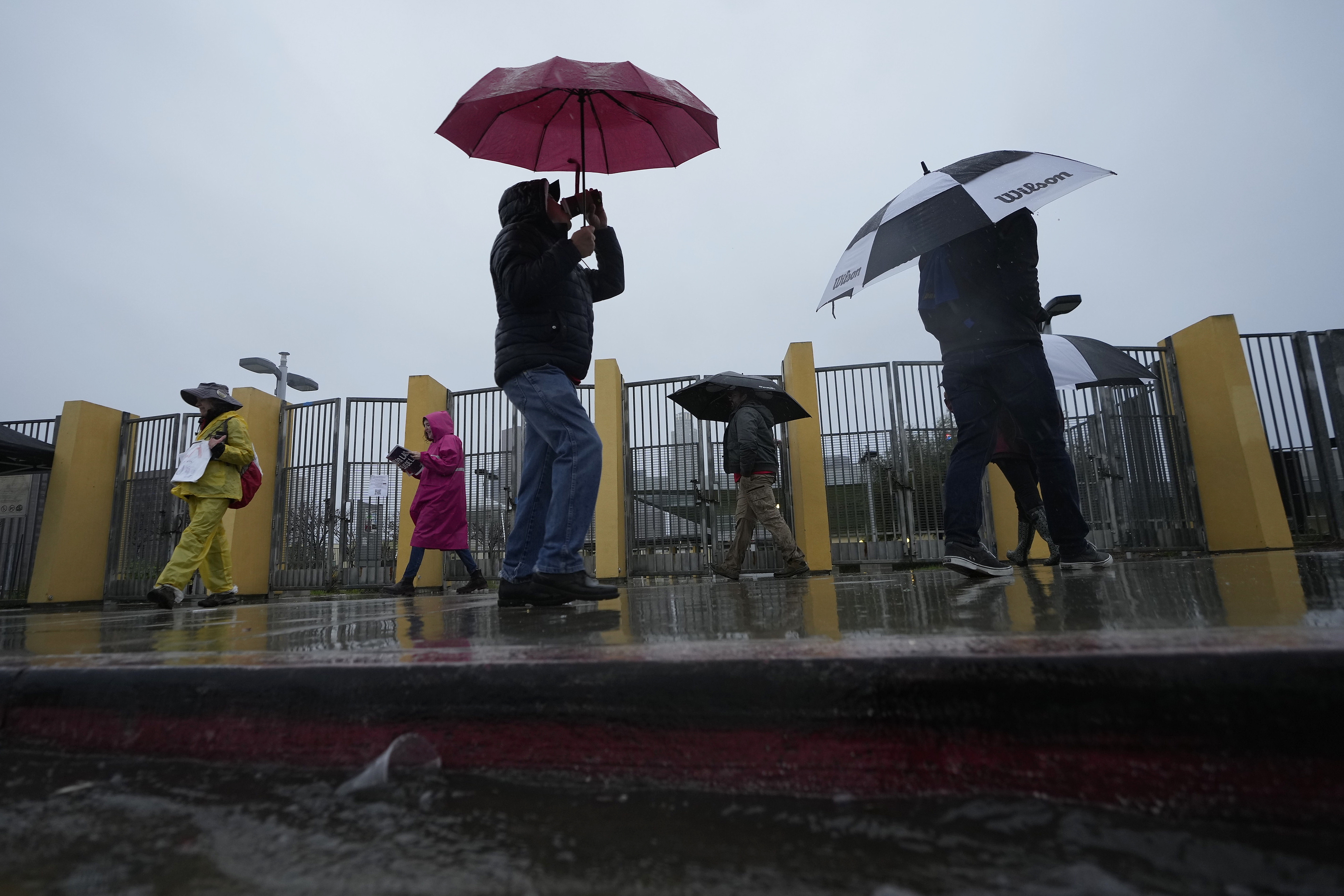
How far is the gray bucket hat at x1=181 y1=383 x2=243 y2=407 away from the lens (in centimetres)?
574

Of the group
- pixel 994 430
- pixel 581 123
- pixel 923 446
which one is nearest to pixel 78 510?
pixel 581 123

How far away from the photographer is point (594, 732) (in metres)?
1.18

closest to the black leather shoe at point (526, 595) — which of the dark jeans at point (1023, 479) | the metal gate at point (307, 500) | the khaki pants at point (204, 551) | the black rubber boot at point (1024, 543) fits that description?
the dark jeans at point (1023, 479)

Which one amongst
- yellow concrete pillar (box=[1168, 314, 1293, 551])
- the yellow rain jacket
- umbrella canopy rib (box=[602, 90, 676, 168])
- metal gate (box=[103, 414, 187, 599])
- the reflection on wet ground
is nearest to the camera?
the reflection on wet ground

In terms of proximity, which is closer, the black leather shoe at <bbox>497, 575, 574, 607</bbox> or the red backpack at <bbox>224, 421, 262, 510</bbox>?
the black leather shoe at <bbox>497, 575, 574, 607</bbox>

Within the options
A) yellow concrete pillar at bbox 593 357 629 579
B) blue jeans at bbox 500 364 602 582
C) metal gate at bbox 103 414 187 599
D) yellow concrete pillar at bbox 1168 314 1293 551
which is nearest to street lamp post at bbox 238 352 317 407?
metal gate at bbox 103 414 187 599

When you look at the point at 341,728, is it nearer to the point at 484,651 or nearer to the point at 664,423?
the point at 484,651

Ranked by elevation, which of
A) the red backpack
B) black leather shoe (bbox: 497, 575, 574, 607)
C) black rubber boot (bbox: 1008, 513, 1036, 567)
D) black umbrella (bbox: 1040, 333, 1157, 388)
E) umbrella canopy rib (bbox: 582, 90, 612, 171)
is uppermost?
umbrella canopy rib (bbox: 582, 90, 612, 171)

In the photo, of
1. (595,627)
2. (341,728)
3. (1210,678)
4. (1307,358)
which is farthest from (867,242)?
(1307,358)

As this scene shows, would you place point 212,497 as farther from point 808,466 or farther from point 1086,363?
point 1086,363

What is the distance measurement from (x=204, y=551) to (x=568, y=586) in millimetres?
4207

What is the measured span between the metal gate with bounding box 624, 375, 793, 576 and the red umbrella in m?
6.11

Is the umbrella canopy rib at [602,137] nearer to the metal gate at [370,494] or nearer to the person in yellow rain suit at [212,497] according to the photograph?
the person in yellow rain suit at [212,497]

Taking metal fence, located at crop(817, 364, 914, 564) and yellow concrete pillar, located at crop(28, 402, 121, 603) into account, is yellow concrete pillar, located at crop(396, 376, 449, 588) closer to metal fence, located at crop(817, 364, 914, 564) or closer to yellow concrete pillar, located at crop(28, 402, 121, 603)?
yellow concrete pillar, located at crop(28, 402, 121, 603)
